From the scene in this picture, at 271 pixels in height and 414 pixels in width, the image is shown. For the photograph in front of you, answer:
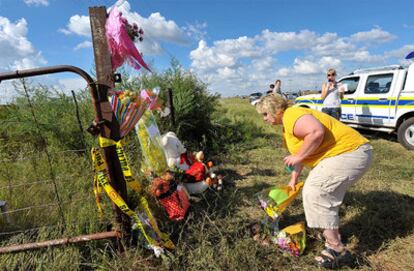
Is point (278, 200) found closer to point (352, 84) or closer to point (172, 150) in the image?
point (172, 150)

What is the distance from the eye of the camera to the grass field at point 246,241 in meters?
2.29

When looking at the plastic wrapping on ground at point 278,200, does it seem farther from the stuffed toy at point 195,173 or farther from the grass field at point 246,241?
the stuffed toy at point 195,173

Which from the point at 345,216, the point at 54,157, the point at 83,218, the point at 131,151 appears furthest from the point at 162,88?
the point at 345,216

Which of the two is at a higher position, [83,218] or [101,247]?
[83,218]

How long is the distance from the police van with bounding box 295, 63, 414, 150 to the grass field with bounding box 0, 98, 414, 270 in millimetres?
2583

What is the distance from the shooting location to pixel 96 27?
2.12 m

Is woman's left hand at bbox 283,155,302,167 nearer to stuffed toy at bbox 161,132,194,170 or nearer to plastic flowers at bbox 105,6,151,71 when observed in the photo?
plastic flowers at bbox 105,6,151,71

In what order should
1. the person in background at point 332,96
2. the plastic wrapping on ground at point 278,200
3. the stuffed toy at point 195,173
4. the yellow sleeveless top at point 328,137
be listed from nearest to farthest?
the yellow sleeveless top at point 328,137 < the plastic wrapping on ground at point 278,200 < the stuffed toy at point 195,173 < the person in background at point 332,96

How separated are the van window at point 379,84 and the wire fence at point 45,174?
259 inches

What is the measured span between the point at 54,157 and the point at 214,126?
3727 mm

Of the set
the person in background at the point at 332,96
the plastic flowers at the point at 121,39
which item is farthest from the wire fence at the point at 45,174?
the person in background at the point at 332,96

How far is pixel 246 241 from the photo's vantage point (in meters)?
2.53

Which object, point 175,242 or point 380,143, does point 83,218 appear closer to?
point 175,242

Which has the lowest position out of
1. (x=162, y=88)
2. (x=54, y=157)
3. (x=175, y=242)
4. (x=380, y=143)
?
(x=380, y=143)
